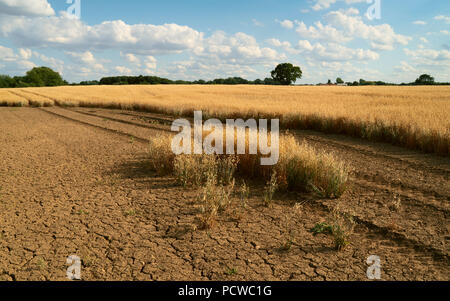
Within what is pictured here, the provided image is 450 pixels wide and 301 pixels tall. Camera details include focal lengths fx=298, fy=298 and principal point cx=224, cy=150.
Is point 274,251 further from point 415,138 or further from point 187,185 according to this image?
point 415,138

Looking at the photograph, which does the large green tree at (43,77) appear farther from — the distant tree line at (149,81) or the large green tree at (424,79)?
the large green tree at (424,79)

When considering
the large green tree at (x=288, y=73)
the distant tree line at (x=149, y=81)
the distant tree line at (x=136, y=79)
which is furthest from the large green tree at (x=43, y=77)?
the large green tree at (x=288, y=73)

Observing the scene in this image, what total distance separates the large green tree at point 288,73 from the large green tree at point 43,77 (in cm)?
6730

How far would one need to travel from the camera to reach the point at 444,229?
13.6 feet

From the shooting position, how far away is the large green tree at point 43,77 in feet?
278

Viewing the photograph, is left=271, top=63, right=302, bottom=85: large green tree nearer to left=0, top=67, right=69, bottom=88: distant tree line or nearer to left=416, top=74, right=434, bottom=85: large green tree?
left=416, top=74, right=434, bottom=85: large green tree

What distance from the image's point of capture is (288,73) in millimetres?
81562

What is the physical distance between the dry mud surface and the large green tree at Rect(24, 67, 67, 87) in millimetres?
93118

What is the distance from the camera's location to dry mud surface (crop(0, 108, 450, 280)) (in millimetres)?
3414
